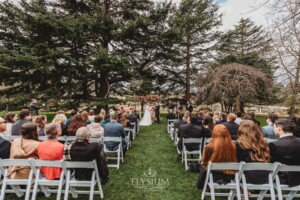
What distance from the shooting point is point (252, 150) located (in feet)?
13.3

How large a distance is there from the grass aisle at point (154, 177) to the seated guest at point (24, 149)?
5.09 ft

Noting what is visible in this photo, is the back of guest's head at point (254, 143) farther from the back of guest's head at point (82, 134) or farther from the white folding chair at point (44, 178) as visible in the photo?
the white folding chair at point (44, 178)

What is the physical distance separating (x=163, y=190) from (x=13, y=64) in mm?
14501

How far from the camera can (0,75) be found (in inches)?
645

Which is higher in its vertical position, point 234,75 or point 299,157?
point 234,75

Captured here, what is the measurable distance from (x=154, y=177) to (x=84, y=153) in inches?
91.6

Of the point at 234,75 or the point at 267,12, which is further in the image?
the point at 234,75

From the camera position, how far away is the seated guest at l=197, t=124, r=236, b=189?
409cm

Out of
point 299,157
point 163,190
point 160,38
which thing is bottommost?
point 163,190

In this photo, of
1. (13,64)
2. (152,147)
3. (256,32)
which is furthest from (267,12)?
(256,32)

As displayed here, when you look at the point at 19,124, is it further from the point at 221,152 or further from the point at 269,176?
the point at 269,176

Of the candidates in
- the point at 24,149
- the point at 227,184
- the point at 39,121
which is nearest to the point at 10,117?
the point at 39,121

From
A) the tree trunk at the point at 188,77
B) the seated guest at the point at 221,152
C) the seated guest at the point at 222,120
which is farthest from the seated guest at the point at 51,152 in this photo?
the tree trunk at the point at 188,77

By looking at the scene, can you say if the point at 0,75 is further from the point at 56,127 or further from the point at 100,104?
the point at 56,127
